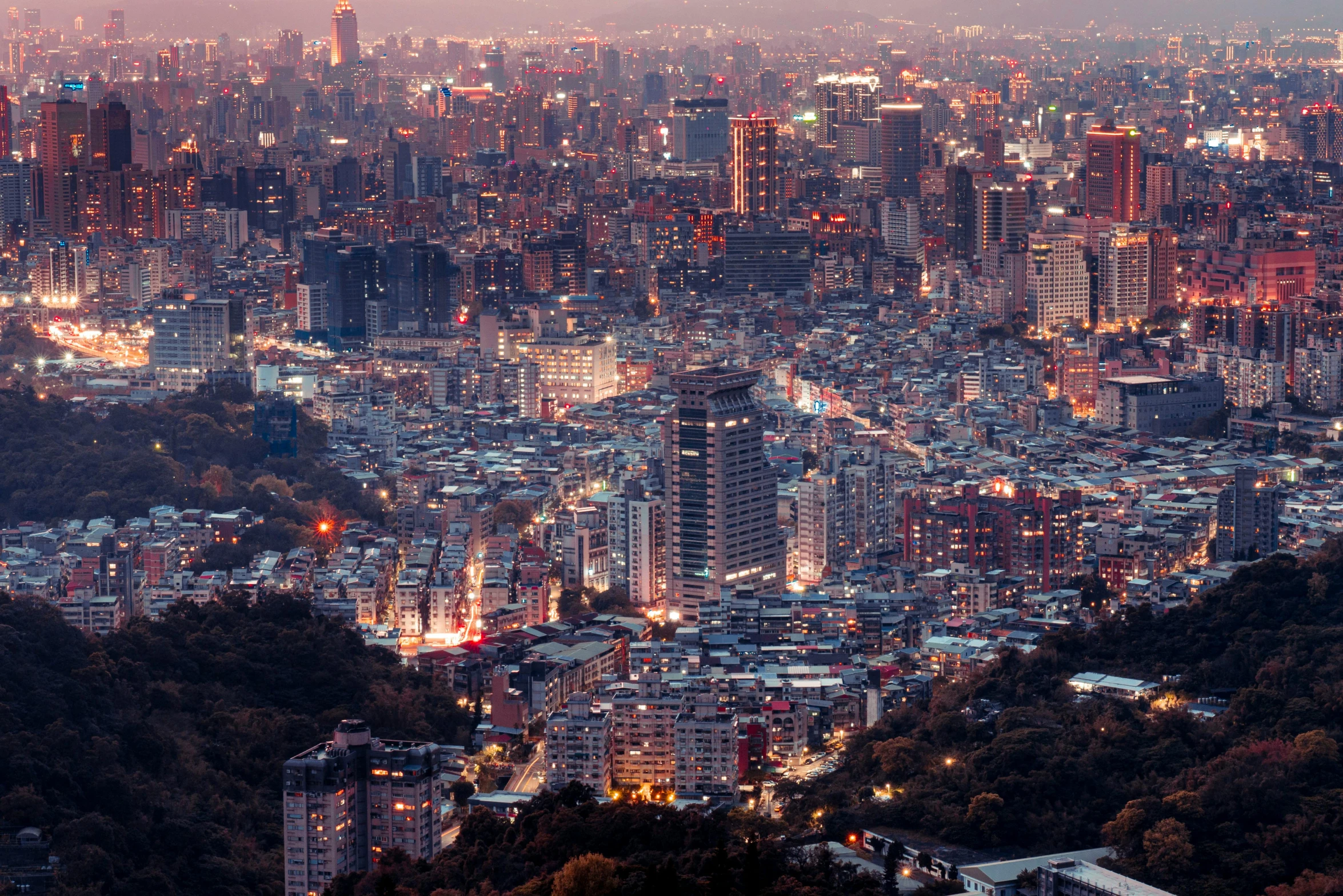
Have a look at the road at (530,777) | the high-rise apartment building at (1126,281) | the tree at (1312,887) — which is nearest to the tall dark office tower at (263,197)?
the high-rise apartment building at (1126,281)

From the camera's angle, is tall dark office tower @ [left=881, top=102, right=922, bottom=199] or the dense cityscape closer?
the dense cityscape

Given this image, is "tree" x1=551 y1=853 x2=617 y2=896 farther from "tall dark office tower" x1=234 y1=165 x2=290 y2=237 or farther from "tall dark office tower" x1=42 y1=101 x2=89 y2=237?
"tall dark office tower" x1=234 y1=165 x2=290 y2=237

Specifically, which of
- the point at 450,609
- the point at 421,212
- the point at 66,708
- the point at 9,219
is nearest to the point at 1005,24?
the point at 421,212

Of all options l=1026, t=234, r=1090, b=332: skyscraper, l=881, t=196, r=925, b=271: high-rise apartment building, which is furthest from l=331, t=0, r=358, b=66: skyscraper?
l=1026, t=234, r=1090, b=332: skyscraper

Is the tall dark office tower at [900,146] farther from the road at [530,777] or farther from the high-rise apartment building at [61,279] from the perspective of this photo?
the road at [530,777]

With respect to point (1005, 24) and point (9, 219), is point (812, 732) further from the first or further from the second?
point (1005, 24)
